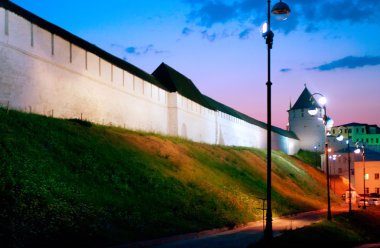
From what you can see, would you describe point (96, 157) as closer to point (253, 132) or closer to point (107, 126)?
point (107, 126)

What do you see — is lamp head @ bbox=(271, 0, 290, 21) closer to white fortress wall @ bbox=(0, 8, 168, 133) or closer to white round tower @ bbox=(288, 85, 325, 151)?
white fortress wall @ bbox=(0, 8, 168, 133)

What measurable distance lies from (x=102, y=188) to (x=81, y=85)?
34.9ft

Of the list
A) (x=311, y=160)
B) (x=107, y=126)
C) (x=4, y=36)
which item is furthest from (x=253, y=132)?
(x=4, y=36)

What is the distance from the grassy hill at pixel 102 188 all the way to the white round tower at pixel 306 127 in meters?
56.2

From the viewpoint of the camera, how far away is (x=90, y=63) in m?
27.8

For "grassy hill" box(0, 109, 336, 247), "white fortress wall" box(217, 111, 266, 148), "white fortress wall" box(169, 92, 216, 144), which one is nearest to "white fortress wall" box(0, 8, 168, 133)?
"grassy hill" box(0, 109, 336, 247)

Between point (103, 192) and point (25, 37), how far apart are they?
915 cm

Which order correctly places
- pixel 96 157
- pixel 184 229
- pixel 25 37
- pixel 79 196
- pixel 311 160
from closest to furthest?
pixel 79 196, pixel 184 229, pixel 96 157, pixel 25 37, pixel 311 160

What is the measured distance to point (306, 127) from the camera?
87.2 meters

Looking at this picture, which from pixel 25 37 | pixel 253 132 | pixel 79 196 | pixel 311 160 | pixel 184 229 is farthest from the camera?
pixel 311 160

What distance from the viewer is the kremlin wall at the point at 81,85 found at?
2117 cm

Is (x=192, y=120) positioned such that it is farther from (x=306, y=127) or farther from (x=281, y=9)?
(x=306, y=127)

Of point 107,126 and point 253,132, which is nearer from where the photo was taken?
point 107,126

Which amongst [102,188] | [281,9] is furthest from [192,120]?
[281,9]
